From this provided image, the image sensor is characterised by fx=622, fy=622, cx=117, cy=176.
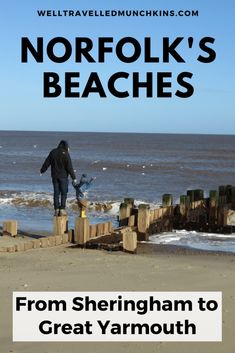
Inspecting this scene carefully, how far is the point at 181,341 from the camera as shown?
5961mm

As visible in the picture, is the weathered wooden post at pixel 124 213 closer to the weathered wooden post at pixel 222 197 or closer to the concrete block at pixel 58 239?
the weathered wooden post at pixel 222 197

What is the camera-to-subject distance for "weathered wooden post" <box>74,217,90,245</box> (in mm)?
11281

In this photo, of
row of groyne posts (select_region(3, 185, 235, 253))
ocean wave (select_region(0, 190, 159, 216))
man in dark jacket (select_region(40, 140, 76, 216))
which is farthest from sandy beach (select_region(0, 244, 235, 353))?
ocean wave (select_region(0, 190, 159, 216))

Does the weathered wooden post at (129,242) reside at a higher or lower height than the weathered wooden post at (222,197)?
lower

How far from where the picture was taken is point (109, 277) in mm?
8359

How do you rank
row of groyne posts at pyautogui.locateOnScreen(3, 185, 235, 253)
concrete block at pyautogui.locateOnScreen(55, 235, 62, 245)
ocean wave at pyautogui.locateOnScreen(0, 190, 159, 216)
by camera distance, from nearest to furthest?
concrete block at pyautogui.locateOnScreen(55, 235, 62, 245), row of groyne posts at pyautogui.locateOnScreen(3, 185, 235, 253), ocean wave at pyautogui.locateOnScreen(0, 190, 159, 216)

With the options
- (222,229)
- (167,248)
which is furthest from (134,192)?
(167,248)

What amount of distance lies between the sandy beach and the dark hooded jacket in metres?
1.69

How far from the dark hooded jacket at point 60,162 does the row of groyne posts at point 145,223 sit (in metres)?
0.91

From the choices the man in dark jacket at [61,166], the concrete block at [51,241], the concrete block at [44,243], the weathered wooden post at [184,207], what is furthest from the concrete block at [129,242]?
the weathered wooden post at [184,207]

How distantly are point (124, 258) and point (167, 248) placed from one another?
2802 mm

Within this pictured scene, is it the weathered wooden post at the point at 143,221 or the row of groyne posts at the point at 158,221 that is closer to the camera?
the row of groyne posts at the point at 158,221

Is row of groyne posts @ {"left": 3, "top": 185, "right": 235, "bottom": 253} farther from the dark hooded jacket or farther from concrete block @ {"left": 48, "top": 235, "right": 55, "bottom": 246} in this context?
the dark hooded jacket

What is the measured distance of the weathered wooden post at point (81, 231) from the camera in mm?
Answer: 11281
